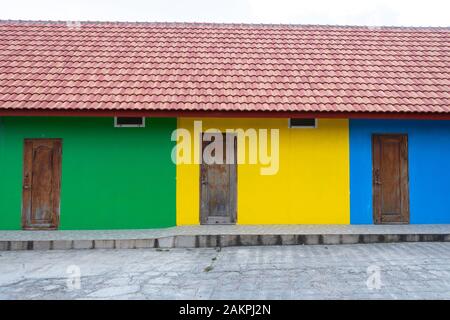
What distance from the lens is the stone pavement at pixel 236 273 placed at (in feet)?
15.5

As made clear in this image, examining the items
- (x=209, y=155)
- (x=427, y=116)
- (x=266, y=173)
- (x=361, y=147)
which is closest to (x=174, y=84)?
(x=209, y=155)

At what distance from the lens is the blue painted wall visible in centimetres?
884

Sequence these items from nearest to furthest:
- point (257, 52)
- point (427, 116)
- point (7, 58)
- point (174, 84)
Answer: point (427, 116) < point (174, 84) < point (7, 58) < point (257, 52)

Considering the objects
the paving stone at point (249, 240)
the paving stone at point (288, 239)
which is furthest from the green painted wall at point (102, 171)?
the paving stone at point (288, 239)

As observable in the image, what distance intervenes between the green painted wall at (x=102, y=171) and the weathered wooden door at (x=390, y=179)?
15.7ft

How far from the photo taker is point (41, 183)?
8.61m

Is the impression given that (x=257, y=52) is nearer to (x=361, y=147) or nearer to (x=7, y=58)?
(x=361, y=147)

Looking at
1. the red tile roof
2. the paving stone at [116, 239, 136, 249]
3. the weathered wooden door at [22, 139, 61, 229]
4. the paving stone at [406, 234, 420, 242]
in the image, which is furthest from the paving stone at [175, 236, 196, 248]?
the paving stone at [406, 234, 420, 242]

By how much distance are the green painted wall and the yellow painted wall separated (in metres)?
0.48

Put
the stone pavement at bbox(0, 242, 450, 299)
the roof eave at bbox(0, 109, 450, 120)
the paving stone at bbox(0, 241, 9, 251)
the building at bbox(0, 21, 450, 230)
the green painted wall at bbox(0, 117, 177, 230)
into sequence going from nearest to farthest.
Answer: the stone pavement at bbox(0, 242, 450, 299), the paving stone at bbox(0, 241, 9, 251), the roof eave at bbox(0, 109, 450, 120), the building at bbox(0, 21, 450, 230), the green painted wall at bbox(0, 117, 177, 230)

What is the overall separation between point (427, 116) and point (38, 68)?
9.54 m

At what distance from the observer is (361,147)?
8.89 m

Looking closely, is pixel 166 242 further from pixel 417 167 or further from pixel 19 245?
pixel 417 167

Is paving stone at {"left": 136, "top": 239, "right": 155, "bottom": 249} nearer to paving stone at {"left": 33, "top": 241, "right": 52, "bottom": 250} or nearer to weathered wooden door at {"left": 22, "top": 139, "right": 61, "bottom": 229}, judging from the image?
paving stone at {"left": 33, "top": 241, "right": 52, "bottom": 250}
